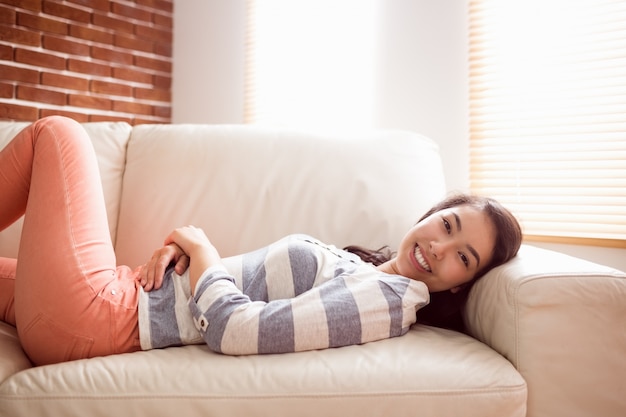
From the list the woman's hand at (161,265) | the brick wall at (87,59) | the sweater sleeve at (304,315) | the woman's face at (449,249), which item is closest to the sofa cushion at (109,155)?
the woman's hand at (161,265)

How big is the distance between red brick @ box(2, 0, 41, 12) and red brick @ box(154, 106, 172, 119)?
935 millimetres

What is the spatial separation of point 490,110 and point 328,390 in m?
1.87

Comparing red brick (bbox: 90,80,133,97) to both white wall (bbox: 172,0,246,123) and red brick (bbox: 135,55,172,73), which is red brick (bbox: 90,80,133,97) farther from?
white wall (bbox: 172,0,246,123)

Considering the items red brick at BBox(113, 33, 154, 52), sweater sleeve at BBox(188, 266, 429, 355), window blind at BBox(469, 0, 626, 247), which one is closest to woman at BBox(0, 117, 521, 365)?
sweater sleeve at BBox(188, 266, 429, 355)

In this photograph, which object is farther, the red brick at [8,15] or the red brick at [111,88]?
the red brick at [111,88]

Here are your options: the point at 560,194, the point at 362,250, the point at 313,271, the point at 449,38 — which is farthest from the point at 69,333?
the point at 449,38

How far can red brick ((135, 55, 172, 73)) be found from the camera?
→ 11.8 ft

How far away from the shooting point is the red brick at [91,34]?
3274 millimetres

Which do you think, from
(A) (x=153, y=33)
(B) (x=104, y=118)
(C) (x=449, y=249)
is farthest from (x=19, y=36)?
(C) (x=449, y=249)

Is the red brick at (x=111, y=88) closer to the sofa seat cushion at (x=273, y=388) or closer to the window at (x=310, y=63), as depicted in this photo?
the window at (x=310, y=63)

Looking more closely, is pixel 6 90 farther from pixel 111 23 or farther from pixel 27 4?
pixel 111 23

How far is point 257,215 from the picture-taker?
1.70 meters

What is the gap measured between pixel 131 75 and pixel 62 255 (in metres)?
2.65

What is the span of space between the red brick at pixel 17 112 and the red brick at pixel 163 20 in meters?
1.06
